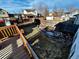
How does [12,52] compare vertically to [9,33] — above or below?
below

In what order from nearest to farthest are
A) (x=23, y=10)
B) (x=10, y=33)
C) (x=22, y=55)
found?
(x=22, y=55) < (x=10, y=33) < (x=23, y=10)

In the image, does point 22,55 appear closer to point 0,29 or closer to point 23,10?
point 0,29

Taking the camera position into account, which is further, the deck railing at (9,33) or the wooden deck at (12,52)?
the deck railing at (9,33)

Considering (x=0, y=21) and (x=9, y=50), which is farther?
(x=0, y=21)

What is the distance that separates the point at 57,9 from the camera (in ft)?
184

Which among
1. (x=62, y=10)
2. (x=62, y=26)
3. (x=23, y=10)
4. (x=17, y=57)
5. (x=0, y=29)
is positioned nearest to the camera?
(x=17, y=57)

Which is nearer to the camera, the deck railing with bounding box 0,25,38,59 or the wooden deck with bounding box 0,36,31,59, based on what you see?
the wooden deck with bounding box 0,36,31,59

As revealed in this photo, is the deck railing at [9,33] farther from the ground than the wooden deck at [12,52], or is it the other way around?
the deck railing at [9,33]

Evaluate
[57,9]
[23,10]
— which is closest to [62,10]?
[57,9]

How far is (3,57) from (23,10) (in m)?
46.3

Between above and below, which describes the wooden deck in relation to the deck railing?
below

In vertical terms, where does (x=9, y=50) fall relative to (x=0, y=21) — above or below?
below

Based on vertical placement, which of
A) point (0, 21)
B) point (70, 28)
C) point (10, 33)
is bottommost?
point (70, 28)

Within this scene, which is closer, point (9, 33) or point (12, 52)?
point (12, 52)
